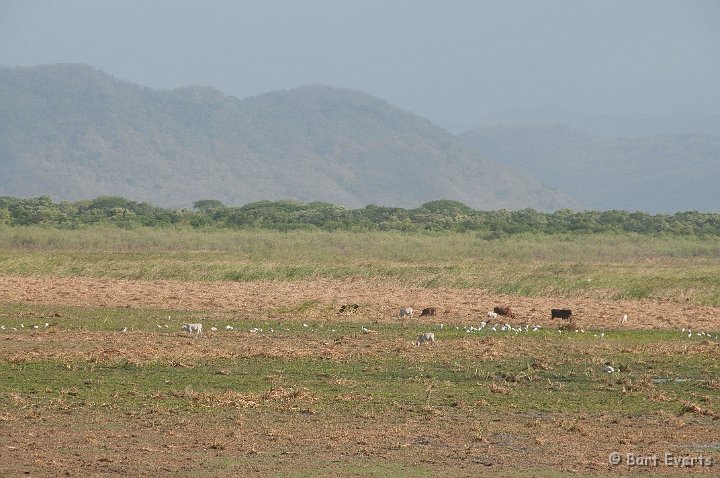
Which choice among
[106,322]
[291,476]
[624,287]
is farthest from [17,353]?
[624,287]

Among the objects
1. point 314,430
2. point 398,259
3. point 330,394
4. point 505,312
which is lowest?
point 314,430

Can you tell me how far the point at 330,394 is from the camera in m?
15.6

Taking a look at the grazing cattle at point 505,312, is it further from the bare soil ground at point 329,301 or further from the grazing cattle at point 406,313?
the grazing cattle at point 406,313

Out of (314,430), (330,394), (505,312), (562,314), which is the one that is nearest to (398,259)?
(505,312)

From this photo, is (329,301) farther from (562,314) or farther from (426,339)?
(426,339)

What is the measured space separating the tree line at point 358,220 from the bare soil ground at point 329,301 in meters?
35.2

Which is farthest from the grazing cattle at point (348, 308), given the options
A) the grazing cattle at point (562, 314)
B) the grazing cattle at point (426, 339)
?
the grazing cattle at point (426, 339)

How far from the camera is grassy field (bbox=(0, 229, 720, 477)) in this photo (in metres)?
12.1

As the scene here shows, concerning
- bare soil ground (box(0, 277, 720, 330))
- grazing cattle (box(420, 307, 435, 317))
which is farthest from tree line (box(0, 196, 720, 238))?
grazing cattle (box(420, 307, 435, 317))

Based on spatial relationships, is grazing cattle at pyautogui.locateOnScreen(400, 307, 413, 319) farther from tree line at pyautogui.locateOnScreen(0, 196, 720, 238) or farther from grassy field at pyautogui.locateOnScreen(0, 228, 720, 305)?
tree line at pyautogui.locateOnScreen(0, 196, 720, 238)

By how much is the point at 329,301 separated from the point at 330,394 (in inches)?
631

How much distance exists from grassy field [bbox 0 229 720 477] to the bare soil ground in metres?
0.34

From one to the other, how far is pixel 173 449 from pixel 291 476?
170cm

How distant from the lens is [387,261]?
1992 inches
